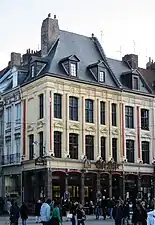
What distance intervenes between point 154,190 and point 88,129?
10.7m

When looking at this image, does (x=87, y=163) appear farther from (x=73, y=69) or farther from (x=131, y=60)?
(x=131, y=60)

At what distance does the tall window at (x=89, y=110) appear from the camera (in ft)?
152

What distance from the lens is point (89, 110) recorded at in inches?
1838

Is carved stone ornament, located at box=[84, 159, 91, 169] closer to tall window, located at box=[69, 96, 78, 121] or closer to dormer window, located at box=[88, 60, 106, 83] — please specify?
tall window, located at box=[69, 96, 78, 121]

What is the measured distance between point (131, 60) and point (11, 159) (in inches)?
697

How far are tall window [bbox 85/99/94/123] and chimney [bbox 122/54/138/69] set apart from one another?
9.85 metres

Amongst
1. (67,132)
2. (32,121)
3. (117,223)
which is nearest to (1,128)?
(32,121)

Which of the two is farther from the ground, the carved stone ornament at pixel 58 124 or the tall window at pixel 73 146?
the carved stone ornament at pixel 58 124

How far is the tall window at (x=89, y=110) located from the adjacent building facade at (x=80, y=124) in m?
0.10

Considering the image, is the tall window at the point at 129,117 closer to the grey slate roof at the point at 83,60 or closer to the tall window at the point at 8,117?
the grey slate roof at the point at 83,60

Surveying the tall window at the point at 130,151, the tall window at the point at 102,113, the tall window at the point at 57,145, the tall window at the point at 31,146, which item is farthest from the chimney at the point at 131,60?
the tall window at the point at 31,146

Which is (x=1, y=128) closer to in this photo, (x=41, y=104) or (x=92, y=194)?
(x=41, y=104)

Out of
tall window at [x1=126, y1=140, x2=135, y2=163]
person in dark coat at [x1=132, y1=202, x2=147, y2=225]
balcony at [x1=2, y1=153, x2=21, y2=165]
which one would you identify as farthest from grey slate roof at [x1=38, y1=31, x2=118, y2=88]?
person in dark coat at [x1=132, y1=202, x2=147, y2=225]

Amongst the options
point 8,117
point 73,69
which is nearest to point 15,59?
point 8,117
